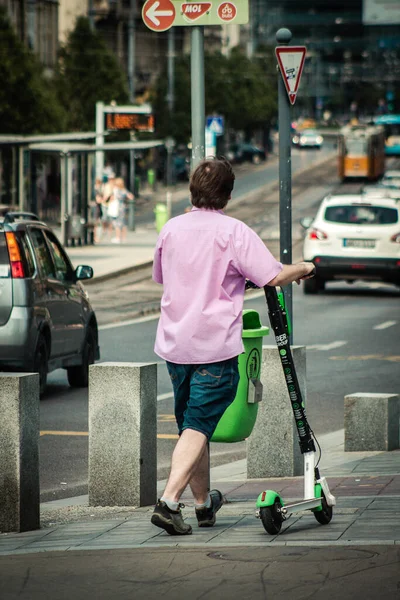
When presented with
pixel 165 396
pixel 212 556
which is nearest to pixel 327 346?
pixel 165 396

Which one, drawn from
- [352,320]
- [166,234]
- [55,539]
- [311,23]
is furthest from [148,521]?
[311,23]

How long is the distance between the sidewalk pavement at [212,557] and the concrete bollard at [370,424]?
2.68 meters

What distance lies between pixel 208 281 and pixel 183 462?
2.46 feet

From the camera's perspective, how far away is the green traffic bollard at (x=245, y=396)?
6.53 m

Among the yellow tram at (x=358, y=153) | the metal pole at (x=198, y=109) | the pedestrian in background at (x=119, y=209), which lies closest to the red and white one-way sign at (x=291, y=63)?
the metal pole at (x=198, y=109)

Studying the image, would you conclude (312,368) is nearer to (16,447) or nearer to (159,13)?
(159,13)

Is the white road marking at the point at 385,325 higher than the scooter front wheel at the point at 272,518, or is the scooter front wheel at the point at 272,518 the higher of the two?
the scooter front wheel at the point at 272,518

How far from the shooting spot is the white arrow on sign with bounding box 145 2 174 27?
1041 centimetres

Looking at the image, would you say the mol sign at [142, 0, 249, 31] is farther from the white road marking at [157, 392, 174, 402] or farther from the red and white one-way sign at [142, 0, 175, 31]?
the white road marking at [157, 392, 174, 402]

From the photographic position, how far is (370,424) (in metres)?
9.94

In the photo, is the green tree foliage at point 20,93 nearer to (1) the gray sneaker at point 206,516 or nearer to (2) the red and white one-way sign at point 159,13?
(2) the red and white one-way sign at point 159,13

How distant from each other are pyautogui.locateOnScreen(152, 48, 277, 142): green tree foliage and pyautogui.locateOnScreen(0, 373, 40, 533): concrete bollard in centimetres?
7095

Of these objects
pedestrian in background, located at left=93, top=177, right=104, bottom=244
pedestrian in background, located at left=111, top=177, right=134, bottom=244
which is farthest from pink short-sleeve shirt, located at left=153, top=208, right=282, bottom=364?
pedestrian in background, located at left=93, top=177, right=104, bottom=244

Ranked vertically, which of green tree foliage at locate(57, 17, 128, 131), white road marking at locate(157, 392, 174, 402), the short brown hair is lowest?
white road marking at locate(157, 392, 174, 402)
